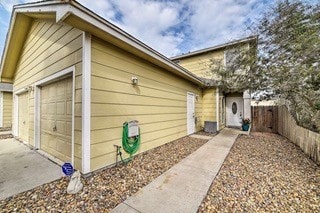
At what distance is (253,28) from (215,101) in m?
4.20

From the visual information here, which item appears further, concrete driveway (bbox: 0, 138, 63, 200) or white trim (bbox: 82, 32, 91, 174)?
white trim (bbox: 82, 32, 91, 174)

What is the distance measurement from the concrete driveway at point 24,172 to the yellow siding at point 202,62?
10.2 metres

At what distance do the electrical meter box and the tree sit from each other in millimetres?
5691

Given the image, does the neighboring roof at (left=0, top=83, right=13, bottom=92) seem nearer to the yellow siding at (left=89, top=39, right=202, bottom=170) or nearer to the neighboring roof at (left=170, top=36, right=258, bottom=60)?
the yellow siding at (left=89, top=39, right=202, bottom=170)

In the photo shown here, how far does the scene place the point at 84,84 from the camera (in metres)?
3.19

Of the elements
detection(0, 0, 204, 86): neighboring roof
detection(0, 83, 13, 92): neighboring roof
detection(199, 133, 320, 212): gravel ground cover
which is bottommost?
detection(199, 133, 320, 212): gravel ground cover

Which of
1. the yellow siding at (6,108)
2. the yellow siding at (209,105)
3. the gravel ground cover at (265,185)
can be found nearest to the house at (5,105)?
the yellow siding at (6,108)

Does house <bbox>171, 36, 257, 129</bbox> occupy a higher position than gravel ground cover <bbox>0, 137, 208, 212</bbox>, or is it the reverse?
house <bbox>171, 36, 257, 129</bbox>

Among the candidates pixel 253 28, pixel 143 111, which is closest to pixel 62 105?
pixel 143 111

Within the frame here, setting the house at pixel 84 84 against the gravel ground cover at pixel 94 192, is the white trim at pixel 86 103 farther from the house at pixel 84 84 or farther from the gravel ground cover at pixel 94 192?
the gravel ground cover at pixel 94 192

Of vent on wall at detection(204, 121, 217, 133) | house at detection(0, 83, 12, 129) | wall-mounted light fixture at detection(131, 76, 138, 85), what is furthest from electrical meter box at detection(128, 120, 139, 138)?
house at detection(0, 83, 12, 129)

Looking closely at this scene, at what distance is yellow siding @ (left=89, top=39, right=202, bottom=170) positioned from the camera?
11.3ft

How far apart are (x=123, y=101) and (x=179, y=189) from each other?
98.6 inches

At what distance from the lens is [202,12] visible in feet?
27.1
